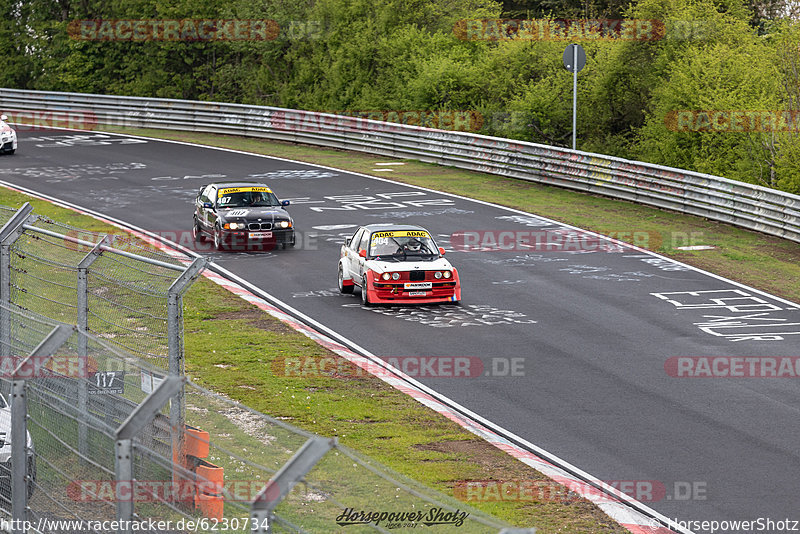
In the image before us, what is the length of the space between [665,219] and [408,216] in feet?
20.4

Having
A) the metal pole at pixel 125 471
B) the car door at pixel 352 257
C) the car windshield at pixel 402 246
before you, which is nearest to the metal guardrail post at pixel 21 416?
the metal pole at pixel 125 471

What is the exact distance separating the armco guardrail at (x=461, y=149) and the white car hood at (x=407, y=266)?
29.6ft

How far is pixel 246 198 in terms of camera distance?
2400 centimetres

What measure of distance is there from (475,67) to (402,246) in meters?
22.5

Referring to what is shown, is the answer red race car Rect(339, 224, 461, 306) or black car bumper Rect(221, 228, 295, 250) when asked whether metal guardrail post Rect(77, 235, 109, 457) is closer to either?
red race car Rect(339, 224, 461, 306)

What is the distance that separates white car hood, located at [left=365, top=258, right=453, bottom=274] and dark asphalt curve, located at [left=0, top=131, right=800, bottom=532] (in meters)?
0.72

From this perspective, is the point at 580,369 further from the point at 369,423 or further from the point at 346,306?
the point at 346,306

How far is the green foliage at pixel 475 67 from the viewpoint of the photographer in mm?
32031

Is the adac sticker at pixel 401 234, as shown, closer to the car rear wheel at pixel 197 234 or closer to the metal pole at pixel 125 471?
the car rear wheel at pixel 197 234

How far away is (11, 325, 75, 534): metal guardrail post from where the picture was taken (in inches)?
279

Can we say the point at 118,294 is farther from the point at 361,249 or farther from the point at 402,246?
the point at 402,246

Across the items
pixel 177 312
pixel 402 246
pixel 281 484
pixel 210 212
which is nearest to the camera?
pixel 281 484

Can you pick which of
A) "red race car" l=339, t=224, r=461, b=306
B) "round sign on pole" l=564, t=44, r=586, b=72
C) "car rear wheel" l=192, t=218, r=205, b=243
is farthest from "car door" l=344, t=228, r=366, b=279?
"round sign on pole" l=564, t=44, r=586, b=72

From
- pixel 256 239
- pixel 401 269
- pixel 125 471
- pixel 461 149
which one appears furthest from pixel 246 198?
pixel 125 471
